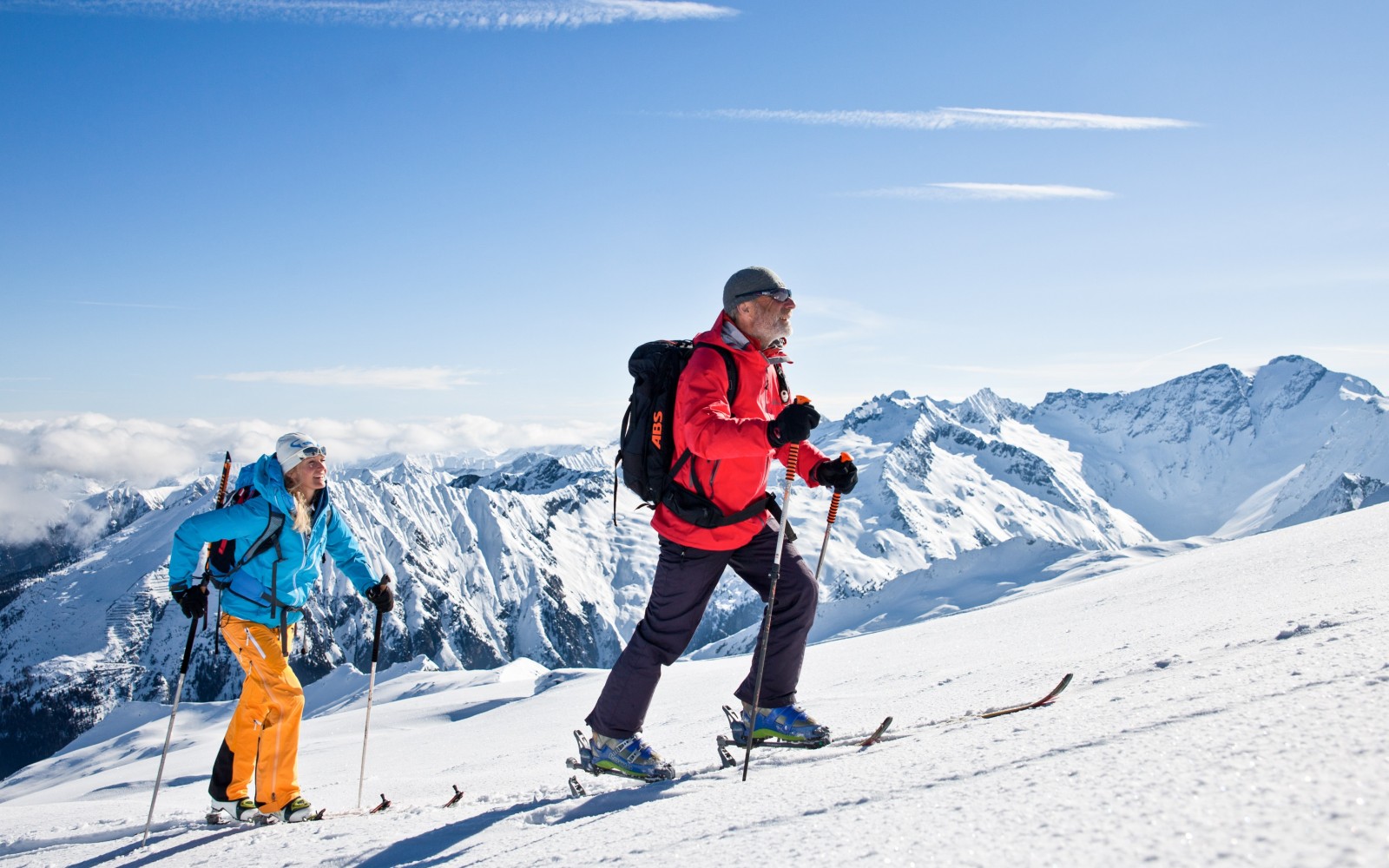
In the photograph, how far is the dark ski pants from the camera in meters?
4.17

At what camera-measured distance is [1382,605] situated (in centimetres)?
390

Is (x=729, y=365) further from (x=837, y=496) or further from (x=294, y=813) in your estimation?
(x=294, y=813)

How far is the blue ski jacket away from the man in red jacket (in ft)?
6.51

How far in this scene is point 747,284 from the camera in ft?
13.6

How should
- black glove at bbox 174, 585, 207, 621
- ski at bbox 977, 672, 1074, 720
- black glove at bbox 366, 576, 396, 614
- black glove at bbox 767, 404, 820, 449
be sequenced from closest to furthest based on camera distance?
black glove at bbox 767, 404, 820, 449 < ski at bbox 977, 672, 1074, 720 < black glove at bbox 174, 585, 207, 621 < black glove at bbox 366, 576, 396, 614

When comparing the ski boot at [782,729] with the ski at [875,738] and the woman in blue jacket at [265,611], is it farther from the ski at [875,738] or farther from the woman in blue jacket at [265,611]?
the woman in blue jacket at [265,611]

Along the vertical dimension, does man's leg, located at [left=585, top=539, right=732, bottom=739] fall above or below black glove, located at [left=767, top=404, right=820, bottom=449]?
below

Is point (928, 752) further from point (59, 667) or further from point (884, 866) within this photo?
point (59, 667)

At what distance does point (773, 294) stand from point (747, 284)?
0.46 ft

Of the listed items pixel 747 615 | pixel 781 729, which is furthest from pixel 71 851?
pixel 747 615

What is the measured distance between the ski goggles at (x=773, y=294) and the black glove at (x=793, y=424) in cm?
65

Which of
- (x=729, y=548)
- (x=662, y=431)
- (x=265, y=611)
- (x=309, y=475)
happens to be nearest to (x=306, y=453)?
(x=309, y=475)

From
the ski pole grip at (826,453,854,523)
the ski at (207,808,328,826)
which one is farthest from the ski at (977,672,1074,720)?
the ski at (207,808,328,826)

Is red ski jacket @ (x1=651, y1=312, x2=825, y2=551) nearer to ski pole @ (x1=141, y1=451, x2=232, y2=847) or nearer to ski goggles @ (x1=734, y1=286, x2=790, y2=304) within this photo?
ski goggles @ (x1=734, y1=286, x2=790, y2=304)
